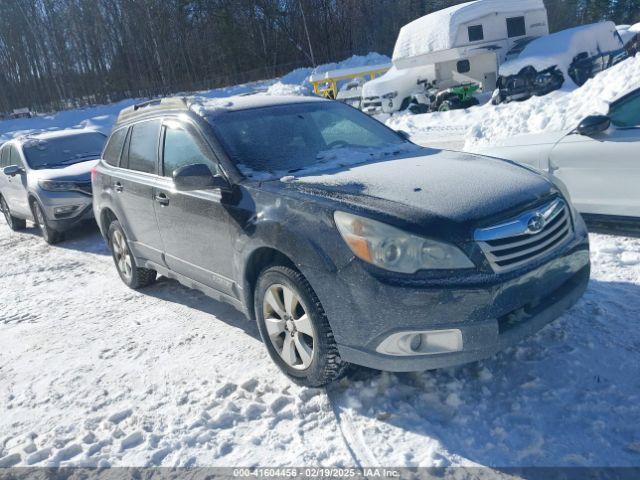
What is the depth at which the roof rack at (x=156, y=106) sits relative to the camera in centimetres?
442

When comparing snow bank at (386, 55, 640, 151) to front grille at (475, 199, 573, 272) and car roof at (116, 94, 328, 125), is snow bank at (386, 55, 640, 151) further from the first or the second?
front grille at (475, 199, 573, 272)

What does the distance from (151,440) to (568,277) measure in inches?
101

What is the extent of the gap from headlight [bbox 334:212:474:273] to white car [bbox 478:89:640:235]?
2.85 metres

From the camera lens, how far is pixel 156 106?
4.80 metres

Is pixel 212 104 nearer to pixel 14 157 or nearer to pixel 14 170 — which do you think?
pixel 14 170

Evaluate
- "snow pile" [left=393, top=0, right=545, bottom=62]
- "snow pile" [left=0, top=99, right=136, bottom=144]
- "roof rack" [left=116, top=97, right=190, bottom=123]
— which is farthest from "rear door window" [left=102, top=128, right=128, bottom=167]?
"snow pile" [left=0, top=99, right=136, bottom=144]

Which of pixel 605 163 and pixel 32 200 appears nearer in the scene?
pixel 605 163

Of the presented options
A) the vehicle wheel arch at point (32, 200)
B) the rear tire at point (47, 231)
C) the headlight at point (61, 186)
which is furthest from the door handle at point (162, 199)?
the vehicle wheel arch at point (32, 200)

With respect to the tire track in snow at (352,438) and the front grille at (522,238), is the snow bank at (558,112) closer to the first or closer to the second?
the front grille at (522,238)

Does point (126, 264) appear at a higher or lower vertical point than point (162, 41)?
lower

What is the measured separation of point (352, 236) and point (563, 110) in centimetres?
874

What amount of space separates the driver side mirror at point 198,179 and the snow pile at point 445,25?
1680 cm

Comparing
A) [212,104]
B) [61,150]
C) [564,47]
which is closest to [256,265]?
[212,104]

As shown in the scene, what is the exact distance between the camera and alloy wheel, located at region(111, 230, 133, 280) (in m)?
5.52
